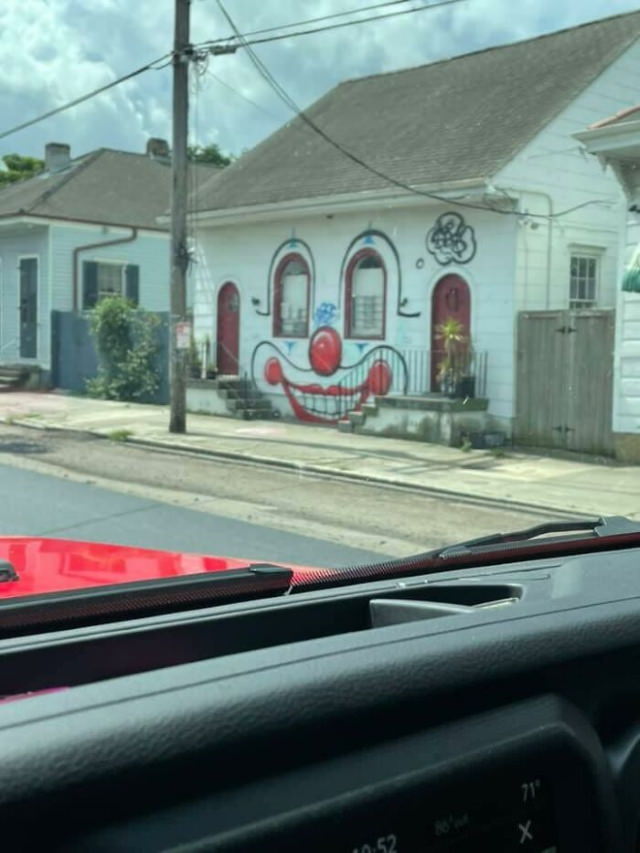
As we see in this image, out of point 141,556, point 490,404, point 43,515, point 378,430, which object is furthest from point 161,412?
point 141,556

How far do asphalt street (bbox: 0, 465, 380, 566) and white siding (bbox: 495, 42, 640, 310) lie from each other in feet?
27.0

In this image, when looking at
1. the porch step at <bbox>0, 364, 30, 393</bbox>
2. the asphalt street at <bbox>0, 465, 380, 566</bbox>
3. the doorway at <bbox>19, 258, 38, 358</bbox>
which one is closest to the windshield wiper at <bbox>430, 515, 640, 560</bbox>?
the asphalt street at <bbox>0, 465, 380, 566</bbox>

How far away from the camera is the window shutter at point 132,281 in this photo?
93.7ft

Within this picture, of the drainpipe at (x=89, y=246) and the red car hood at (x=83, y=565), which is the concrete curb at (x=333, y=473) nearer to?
the red car hood at (x=83, y=565)

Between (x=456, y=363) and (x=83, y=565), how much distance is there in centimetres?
1417

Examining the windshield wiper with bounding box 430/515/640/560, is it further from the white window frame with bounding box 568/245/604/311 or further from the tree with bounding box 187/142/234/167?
the tree with bounding box 187/142/234/167

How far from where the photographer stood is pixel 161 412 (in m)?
21.5

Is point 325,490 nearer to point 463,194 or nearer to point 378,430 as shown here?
point 378,430

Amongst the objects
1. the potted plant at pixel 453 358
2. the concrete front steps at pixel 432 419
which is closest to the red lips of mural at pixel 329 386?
the concrete front steps at pixel 432 419

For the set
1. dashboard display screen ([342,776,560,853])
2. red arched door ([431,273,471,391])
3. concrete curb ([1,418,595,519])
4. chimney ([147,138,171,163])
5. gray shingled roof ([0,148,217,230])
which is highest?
chimney ([147,138,171,163])

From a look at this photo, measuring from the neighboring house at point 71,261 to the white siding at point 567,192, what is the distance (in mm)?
12256

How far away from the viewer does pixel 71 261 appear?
2734cm

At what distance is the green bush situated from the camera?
77.7 feet

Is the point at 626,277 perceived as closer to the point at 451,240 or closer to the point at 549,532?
the point at 451,240
